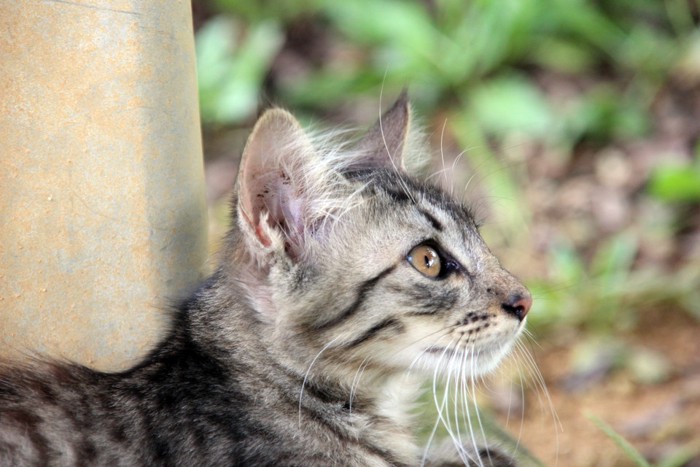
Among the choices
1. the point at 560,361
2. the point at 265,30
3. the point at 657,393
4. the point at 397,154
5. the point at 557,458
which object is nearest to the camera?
the point at 397,154

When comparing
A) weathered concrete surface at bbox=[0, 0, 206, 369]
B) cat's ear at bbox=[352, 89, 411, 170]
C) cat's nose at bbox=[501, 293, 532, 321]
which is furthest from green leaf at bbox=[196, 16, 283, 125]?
cat's nose at bbox=[501, 293, 532, 321]

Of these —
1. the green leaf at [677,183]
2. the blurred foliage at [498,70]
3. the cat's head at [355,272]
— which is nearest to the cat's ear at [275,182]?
the cat's head at [355,272]

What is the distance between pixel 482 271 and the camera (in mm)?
2771

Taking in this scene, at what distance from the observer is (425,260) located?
2695mm

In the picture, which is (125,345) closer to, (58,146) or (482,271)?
(58,146)

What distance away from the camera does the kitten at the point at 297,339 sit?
2.45 metres

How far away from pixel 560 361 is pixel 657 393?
498 millimetres

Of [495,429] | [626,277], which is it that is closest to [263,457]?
[495,429]

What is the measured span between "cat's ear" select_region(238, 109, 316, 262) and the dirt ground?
5.92 ft

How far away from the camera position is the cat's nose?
272cm

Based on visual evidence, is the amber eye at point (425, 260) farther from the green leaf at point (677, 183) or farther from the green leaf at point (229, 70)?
the green leaf at point (229, 70)

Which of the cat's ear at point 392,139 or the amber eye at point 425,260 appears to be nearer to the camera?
the amber eye at point 425,260

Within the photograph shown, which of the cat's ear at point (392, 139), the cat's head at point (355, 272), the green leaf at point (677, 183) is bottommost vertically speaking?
the cat's head at point (355, 272)

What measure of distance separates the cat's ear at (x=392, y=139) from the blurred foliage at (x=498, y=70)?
2295 mm
